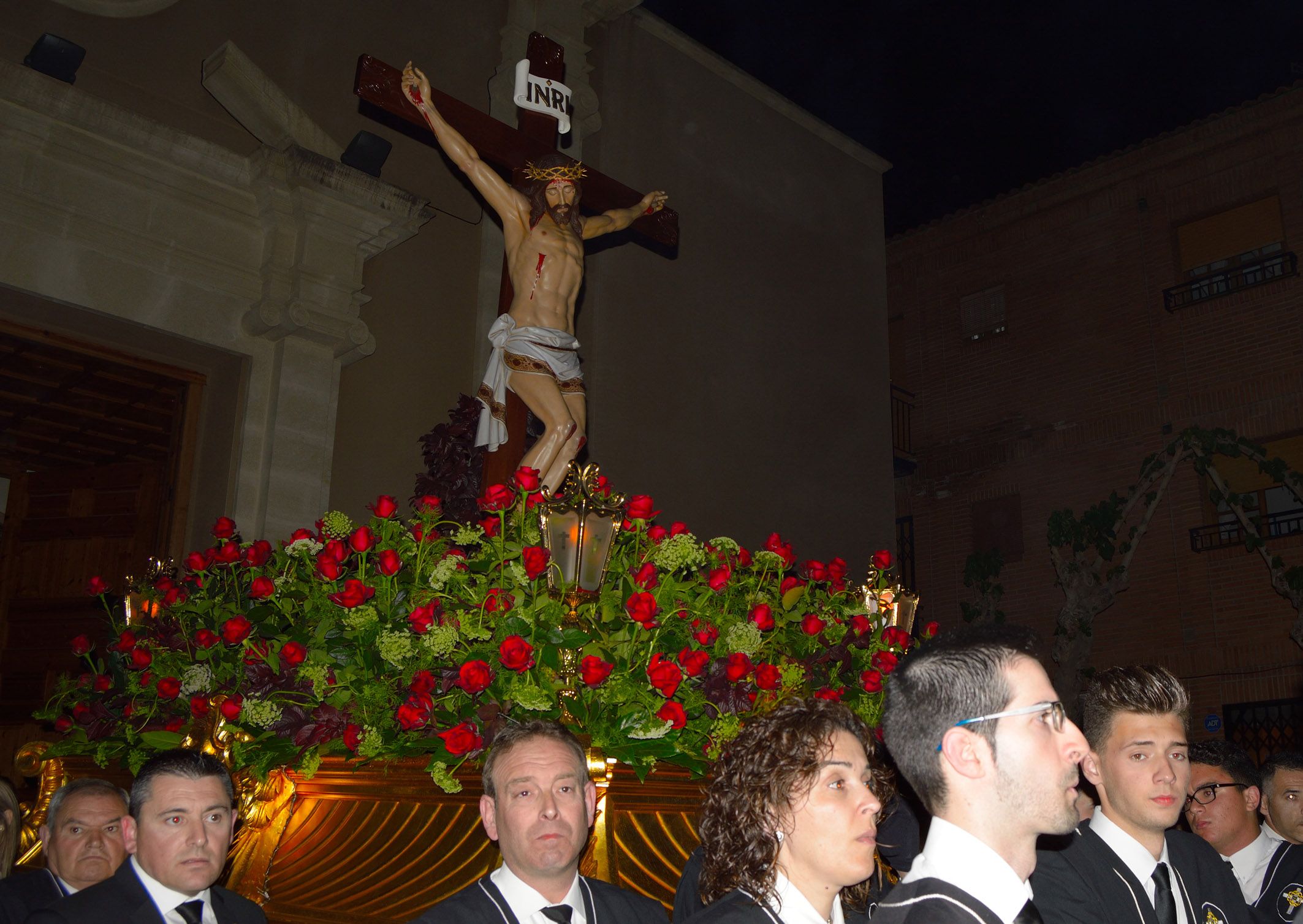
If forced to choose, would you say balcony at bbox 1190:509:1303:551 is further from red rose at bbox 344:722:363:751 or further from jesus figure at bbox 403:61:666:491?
red rose at bbox 344:722:363:751

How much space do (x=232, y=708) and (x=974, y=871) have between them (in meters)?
2.41

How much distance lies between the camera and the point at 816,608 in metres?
4.05

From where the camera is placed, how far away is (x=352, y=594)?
334cm

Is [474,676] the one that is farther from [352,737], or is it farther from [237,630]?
[237,630]

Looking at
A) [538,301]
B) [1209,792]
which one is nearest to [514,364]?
[538,301]

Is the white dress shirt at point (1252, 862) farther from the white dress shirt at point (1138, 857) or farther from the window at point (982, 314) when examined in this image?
the window at point (982, 314)

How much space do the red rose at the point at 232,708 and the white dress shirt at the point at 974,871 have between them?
7.54ft

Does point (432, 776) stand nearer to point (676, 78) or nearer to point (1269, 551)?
point (676, 78)

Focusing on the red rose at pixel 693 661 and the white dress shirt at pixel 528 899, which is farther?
the red rose at pixel 693 661

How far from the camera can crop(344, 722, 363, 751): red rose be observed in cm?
330

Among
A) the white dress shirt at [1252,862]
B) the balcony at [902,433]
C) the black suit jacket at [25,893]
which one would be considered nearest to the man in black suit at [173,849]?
the black suit jacket at [25,893]

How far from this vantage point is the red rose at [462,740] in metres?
2.97

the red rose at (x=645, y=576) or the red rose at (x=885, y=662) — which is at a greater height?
the red rose at (x=645, y=576)

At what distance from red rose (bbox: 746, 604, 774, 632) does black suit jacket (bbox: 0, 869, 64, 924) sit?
6.82 ft
